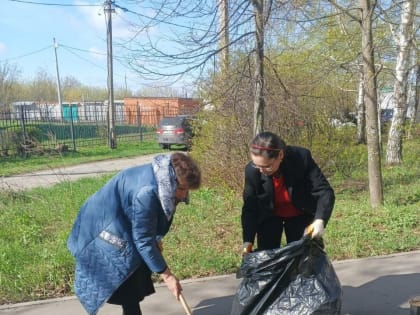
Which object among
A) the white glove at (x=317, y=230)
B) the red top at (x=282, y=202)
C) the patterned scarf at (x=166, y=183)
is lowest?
the white glove at (x=317, y=230)

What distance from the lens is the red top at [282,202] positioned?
3.07 meters

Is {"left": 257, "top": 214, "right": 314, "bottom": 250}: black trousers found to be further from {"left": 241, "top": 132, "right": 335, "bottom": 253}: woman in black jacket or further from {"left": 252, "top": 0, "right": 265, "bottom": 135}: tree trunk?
{"left": 252, "top": 0, "right": 265, "bottom": 135}: tree trunk

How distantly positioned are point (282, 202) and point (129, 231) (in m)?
1.14

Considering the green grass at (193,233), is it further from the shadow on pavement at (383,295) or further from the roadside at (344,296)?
the shadow on pavement at (383,295)

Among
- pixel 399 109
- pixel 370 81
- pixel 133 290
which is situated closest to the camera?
pixel 133 290

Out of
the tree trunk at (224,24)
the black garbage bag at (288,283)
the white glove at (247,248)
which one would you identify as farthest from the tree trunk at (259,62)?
the black garbage bag at (288,283)

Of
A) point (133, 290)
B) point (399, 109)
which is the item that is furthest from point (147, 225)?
point (399, 109)

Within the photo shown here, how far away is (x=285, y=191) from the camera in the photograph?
10.2 feet

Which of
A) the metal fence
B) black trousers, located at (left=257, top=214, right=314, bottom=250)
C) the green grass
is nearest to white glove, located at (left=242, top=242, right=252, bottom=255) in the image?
black trousers, located at (left=257, top=214, right=314, bottom=250)

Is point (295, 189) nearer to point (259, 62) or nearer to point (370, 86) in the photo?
point (259, 62)

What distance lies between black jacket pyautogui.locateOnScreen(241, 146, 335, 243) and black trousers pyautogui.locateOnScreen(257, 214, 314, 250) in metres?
0.15

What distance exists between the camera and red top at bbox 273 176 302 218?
3.07 meters

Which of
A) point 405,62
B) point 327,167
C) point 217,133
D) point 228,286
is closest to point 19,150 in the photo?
point 217,133

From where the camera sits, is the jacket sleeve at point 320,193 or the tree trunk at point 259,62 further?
the tree trunk at point 259,62
